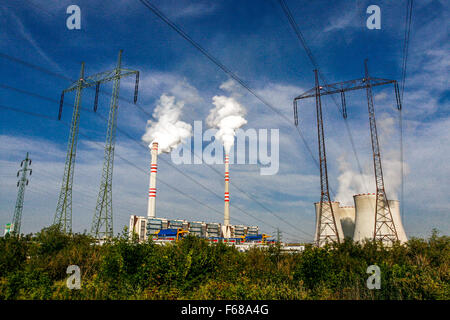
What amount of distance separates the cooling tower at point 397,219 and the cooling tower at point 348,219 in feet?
52.1

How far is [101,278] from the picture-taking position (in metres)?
→ 18.5

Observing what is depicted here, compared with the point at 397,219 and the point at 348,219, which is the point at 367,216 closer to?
the point at 397,219

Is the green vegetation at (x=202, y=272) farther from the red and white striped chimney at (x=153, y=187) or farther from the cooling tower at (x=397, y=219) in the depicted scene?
the red and white striped chimney at (x=153, y=187)

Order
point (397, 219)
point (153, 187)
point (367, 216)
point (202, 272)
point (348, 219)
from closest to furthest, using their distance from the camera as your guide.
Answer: point (202, 272) < point (397, 219) < point (367, 216) < point (348, 219) < point (153, 187)

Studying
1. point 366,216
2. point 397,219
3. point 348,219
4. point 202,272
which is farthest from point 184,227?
point 202,272

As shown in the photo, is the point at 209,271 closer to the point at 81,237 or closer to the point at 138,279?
the point at 138,279

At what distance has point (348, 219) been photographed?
2537 inches

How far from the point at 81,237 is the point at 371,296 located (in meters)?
28.7

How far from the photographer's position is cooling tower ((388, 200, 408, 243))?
151 feet

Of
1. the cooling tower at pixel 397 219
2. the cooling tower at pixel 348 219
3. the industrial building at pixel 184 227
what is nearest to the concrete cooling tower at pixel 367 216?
the cooling tower at pixel 397 219

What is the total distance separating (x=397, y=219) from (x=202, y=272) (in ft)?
134

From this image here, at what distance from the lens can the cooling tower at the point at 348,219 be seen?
64.2 meters

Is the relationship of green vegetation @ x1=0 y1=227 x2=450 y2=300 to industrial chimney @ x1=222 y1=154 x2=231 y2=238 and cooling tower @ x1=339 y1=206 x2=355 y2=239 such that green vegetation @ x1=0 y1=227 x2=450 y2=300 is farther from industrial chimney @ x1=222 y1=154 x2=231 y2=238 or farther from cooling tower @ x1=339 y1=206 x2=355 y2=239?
industrial chimney @ x1=222 y1=154 x2=231 y2=238

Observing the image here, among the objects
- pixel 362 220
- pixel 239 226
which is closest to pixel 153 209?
pixel 239 226
